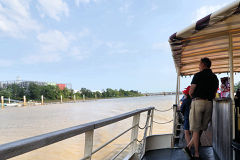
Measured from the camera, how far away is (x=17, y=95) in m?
66.9

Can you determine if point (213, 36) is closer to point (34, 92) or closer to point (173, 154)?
point (173, 154)

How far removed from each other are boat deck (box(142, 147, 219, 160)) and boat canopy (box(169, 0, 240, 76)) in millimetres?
1579

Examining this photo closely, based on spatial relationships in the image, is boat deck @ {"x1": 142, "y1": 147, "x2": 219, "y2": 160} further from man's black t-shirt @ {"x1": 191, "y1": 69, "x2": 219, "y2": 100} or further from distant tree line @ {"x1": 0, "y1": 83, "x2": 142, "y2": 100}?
distant tree line @ {"x1": 0, "y1": 83, "x2": 142, "y2": 100}

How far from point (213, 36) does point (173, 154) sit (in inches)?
80.0

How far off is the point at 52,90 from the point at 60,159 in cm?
7027

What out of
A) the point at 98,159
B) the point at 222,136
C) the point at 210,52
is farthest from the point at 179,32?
the point at 98,159

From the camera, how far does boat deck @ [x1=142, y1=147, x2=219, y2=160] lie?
3160 mm

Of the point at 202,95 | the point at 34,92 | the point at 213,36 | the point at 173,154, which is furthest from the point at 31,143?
the point at 34,92

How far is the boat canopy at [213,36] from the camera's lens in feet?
6.37

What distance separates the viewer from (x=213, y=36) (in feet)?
9.37

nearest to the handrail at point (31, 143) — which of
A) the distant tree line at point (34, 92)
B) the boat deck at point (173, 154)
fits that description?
the boat deck at point (173, 154)

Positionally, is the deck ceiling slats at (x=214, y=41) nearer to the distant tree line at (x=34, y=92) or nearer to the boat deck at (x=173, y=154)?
the boat deck at (x=173, y=154)

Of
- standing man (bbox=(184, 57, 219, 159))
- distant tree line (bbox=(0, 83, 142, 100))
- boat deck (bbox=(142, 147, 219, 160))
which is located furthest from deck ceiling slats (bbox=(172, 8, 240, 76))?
distant tree line (bbox=(0, 83, 142, 100))

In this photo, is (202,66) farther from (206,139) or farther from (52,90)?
(52,90)
